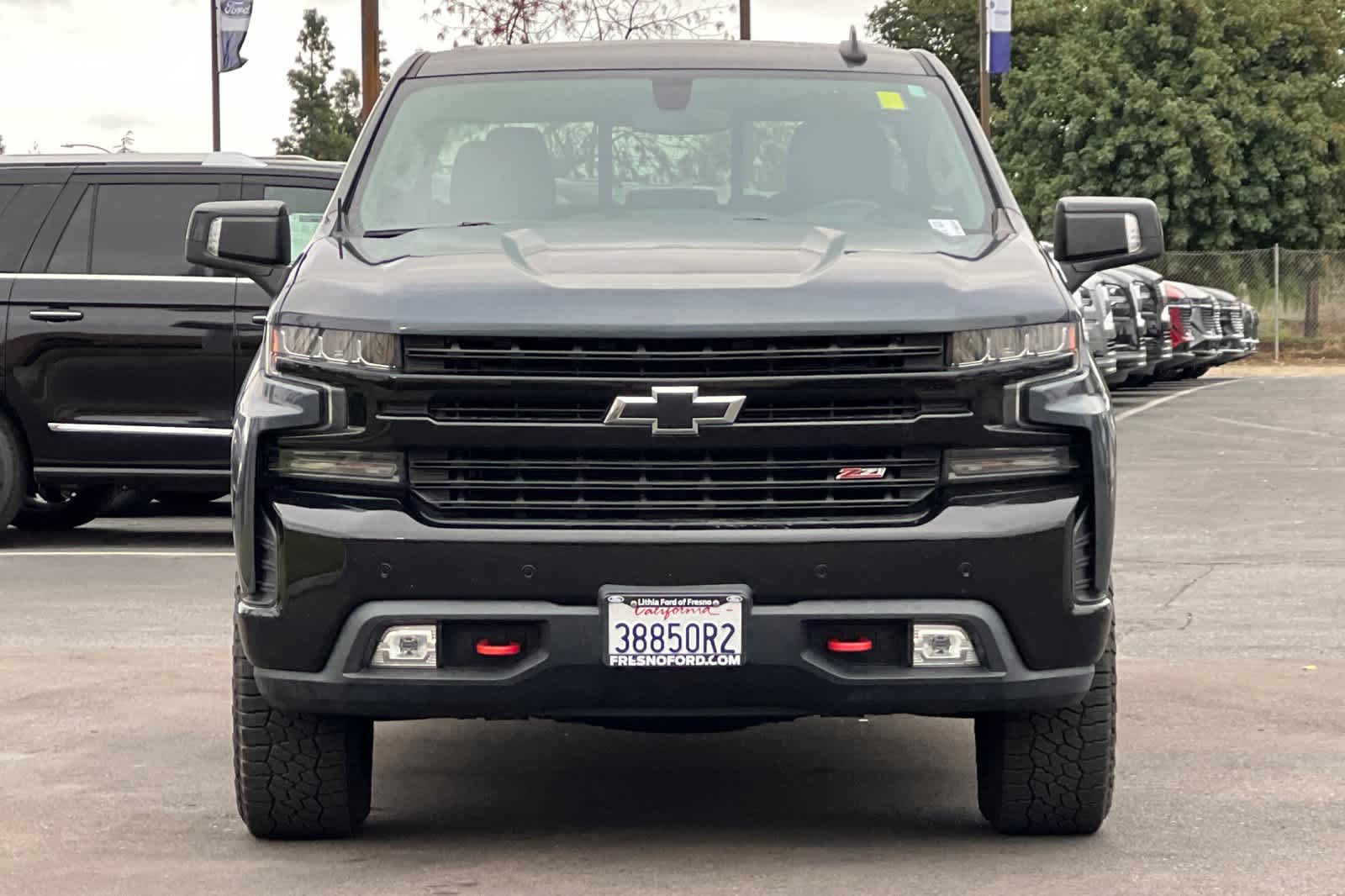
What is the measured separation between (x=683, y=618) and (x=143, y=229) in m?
8.37

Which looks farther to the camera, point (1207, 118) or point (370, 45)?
point (1207, 118)

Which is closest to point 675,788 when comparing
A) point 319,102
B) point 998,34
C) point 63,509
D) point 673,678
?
point 673,678

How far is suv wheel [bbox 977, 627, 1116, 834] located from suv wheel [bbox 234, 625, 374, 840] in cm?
151

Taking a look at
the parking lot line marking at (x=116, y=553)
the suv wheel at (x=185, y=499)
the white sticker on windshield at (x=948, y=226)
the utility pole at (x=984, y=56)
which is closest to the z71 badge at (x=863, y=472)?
the white sticker on windshield at (x=948, y=226)

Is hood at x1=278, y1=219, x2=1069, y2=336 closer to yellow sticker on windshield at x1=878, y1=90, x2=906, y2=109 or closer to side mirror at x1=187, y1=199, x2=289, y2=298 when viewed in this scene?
side mirror at x1=187, y1=199, x2=289, y2=298

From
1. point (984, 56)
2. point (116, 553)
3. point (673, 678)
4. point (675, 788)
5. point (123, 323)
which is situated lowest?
point (116, 553)

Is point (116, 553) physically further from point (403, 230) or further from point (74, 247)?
point (403, 230)

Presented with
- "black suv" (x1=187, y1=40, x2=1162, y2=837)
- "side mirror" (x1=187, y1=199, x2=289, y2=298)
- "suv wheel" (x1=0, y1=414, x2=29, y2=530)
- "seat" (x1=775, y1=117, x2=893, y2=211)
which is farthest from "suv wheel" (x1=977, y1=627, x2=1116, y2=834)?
"suv wheel" (x1=0, y1=414, x2=29, y2=530)

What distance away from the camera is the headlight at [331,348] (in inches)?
210

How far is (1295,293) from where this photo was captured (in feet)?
143

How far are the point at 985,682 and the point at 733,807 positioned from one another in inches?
48.2

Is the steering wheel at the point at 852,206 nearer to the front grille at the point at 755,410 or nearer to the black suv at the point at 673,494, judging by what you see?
the black suv at the point at 673,494

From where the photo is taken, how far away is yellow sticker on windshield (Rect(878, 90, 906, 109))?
6.81 metres

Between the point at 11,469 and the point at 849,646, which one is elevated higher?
the point at 849,646
